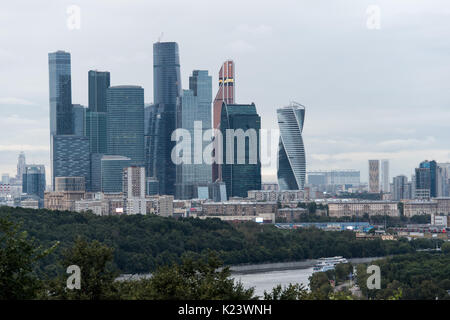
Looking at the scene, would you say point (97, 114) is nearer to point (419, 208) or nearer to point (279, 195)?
point (279, 195)

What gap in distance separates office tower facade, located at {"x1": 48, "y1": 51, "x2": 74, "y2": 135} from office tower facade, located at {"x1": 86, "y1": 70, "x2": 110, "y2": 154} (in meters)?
2.67

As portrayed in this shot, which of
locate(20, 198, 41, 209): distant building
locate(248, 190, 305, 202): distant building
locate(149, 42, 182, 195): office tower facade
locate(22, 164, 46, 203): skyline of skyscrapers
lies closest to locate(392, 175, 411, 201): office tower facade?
locate(248, 190, 305, 202): distant building

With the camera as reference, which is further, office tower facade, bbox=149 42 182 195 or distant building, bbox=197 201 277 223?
office tower facade, bbox=149 42 182 195

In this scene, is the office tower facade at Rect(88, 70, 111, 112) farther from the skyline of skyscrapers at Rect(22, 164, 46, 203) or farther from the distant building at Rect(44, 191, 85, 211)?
the distant building at Rect(44, 191, 85, 211)

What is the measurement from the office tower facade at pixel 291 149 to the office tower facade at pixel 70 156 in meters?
28.6

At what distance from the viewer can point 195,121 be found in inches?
5103

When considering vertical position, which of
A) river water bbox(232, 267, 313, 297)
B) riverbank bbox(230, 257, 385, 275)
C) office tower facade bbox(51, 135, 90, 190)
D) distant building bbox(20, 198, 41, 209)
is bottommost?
riverbank bbox(230, 257, 385, 275)

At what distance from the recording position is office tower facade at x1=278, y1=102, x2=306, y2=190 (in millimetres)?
107062

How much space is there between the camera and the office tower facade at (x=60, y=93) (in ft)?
405

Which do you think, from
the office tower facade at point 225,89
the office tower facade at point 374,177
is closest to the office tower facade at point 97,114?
the office tower facade at point 225,89

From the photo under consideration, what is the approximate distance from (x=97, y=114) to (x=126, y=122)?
4829mm
